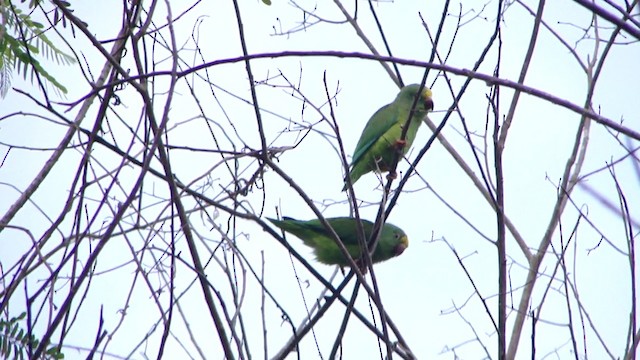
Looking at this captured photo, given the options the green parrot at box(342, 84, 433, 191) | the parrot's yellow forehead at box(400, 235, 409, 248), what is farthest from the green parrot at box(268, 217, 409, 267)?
the green parrot at box(342, 84, 433, 191)

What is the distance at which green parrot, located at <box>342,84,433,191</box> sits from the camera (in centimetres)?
578

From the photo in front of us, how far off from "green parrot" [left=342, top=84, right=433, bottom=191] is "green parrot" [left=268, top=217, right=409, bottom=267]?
2.49 feet

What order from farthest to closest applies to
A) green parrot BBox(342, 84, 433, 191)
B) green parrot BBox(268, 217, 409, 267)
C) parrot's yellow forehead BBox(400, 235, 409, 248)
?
green parrot BBox(342, 84, 433, 191) < parrot's yellow forehead BBox(400, 235, 409, 248) < green parrot BBox(268, 217, 409, 267)

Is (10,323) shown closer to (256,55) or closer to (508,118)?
(256,55)

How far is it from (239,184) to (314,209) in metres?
0.67

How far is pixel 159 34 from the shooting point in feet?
10.3

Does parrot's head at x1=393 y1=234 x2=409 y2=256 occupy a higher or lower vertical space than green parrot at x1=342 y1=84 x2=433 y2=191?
lower

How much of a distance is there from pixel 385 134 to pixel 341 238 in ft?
4.75

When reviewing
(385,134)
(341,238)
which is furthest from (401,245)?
(385,134)

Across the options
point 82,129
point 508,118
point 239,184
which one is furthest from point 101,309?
point 508,118

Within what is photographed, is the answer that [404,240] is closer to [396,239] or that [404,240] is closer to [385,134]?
[396,239]

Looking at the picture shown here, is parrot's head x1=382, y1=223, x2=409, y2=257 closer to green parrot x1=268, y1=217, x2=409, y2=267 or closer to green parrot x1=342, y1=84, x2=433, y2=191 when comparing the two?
green parrot x1=268, y1=217, x2=409, y2=267

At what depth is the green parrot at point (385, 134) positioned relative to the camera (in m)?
5.78

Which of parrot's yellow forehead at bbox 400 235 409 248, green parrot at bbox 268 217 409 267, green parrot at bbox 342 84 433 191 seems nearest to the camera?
green parrot at bbox 268 217 409 267
